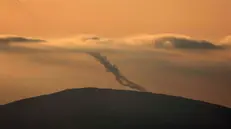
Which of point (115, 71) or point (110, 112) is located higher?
point (115, 71)

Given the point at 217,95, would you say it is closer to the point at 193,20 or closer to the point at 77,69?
the point at 193,20

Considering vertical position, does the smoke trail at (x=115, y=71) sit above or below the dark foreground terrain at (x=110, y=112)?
above

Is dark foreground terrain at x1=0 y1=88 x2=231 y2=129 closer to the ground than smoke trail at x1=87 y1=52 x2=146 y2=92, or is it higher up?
closer to the ground

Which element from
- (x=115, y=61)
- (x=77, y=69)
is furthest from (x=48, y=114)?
(x=115, y=61)
